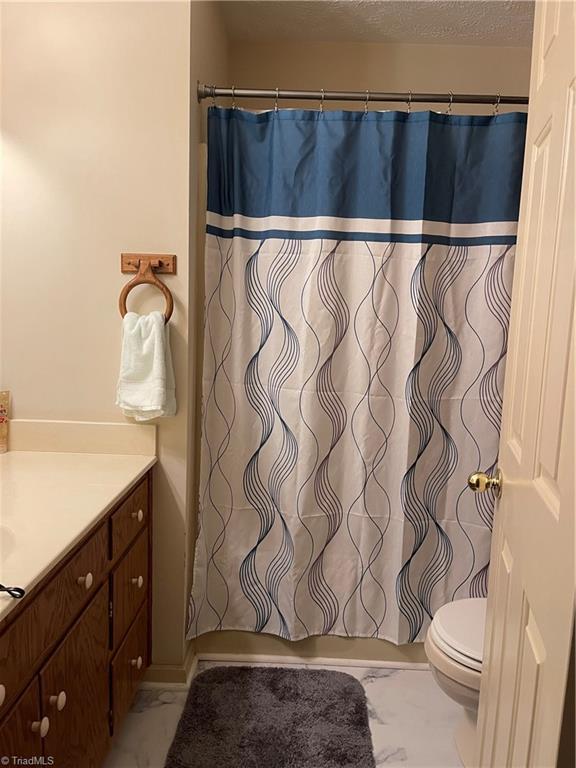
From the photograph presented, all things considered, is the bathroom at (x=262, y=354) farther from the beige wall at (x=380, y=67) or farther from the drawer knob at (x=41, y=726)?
the drawer knob at (x=41, y=726)

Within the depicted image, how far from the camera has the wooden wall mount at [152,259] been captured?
77.2 inches

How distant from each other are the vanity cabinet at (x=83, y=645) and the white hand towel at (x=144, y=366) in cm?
25

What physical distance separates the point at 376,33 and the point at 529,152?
140 cm

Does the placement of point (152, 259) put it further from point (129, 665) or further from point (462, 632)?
point (462, 632)

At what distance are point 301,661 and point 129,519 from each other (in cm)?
99

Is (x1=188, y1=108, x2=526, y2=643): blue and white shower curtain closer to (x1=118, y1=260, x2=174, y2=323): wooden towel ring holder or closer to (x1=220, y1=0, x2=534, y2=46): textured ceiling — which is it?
(x1=118, y1=260, x2=174, y2=323): wooden towel ring holder

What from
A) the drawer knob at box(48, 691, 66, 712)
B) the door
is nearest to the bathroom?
the drawer knob at box(48, 691, 66, 712)

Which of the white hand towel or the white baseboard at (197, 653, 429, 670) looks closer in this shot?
the white hand towel

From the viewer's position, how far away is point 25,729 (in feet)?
3.80

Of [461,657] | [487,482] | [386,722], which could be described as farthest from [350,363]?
[386,722]

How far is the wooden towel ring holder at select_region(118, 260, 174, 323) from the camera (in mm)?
1947

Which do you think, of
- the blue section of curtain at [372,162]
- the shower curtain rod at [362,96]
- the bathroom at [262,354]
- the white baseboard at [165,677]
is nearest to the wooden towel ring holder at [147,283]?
the bathroom at [262,354]

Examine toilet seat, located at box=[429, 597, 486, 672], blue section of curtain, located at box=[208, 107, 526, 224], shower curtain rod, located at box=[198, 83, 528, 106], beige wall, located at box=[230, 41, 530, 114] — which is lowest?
toilet seat, located at box=[429, 597, 486, 672]

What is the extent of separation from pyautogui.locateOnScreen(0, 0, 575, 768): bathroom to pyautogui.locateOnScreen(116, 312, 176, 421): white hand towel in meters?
0.02
